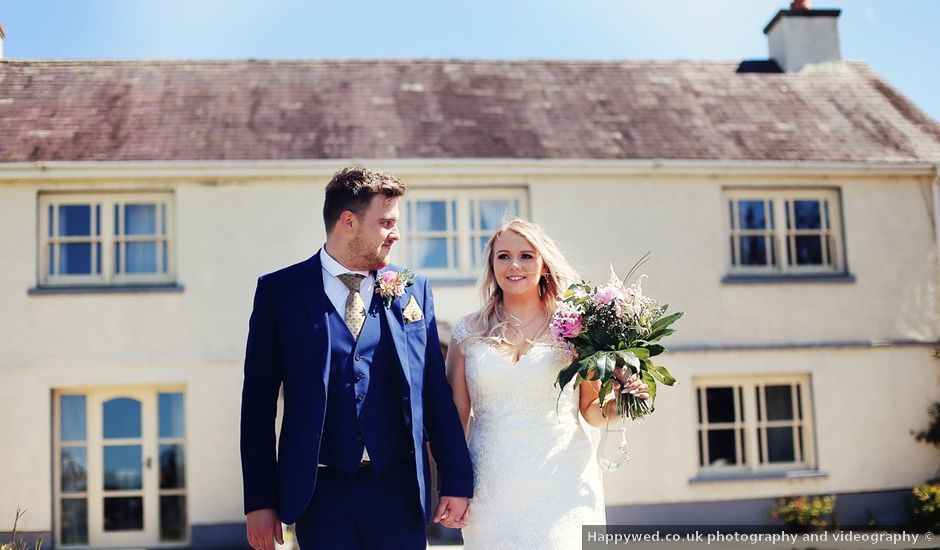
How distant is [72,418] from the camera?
10.1 m

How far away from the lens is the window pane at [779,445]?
1088 cm

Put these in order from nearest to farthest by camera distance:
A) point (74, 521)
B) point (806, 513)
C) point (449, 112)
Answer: point (74, 521)
point (806, 513)
point (449, 112)

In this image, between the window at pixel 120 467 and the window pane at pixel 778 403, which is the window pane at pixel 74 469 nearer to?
the window at pixel 120 467

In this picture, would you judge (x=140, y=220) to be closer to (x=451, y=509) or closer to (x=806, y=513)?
(x=451, y=509)

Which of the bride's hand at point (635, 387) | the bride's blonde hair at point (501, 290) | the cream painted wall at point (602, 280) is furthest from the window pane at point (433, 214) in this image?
the bride's hand at point (635, 387)

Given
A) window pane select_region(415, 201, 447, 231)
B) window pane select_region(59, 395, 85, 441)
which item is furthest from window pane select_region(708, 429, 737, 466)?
window pane select_region(59, 395, 85, 441)

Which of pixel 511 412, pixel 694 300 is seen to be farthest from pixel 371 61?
pixel 511 412

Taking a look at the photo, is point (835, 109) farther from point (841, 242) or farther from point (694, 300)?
point (694, 300)

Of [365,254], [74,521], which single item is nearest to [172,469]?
[74,521]

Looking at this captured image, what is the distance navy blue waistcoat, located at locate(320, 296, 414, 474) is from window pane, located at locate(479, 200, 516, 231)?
7196 mm

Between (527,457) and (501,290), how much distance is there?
91 centimetres

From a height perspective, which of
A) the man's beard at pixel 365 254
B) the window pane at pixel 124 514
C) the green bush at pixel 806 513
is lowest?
the green bush at pixel 806 513

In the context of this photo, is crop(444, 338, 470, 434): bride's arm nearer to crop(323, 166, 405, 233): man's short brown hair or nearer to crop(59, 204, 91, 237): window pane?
crop(323, 166, 405, 233): man's short brown hair

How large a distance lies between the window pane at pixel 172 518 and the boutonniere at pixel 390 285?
768cm
